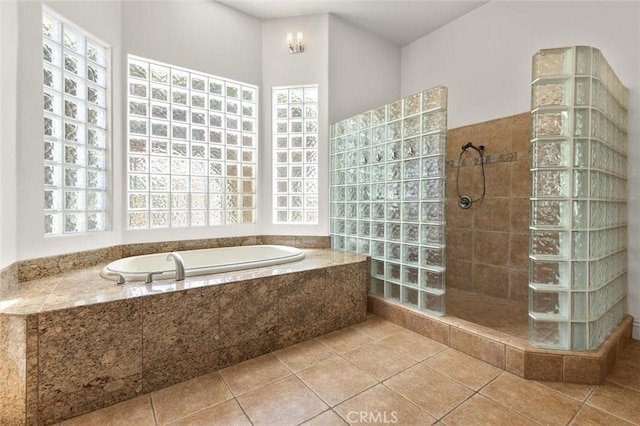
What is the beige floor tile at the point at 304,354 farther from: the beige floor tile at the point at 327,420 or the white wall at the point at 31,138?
the white wall at the point at 31,138

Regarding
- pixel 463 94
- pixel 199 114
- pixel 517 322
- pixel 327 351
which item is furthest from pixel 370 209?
pixel 199 114

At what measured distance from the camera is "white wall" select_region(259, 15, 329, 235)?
285 cm

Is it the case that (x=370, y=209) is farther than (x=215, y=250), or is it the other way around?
(x=215, y=250)

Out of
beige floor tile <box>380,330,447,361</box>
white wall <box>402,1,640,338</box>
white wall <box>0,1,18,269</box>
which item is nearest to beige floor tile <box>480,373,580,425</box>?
beige floor tile <box>380,330,447,361</box>

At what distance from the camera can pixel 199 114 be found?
2691 millimetres

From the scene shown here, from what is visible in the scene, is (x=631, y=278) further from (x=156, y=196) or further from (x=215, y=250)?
(x=156, y=196)

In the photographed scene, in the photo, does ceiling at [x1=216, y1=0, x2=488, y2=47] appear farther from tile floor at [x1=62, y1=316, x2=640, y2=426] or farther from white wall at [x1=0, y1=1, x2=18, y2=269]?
tile floor at [x1=62, y1=316, x2=640, y2=426]

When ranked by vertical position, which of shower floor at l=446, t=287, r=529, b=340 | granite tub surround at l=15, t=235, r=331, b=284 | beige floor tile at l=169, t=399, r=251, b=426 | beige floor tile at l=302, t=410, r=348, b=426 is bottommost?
beige floor tile at l=169, t=399, r=251, b=426

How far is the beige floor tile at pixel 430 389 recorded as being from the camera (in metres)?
1.33

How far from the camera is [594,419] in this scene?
1.23 m

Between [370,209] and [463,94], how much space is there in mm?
1632

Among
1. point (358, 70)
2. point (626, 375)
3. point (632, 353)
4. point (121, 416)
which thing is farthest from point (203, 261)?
point (632, 353)

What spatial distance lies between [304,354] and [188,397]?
2.23 feet

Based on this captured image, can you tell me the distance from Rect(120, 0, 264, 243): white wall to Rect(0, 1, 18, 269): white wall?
2.29 feet
